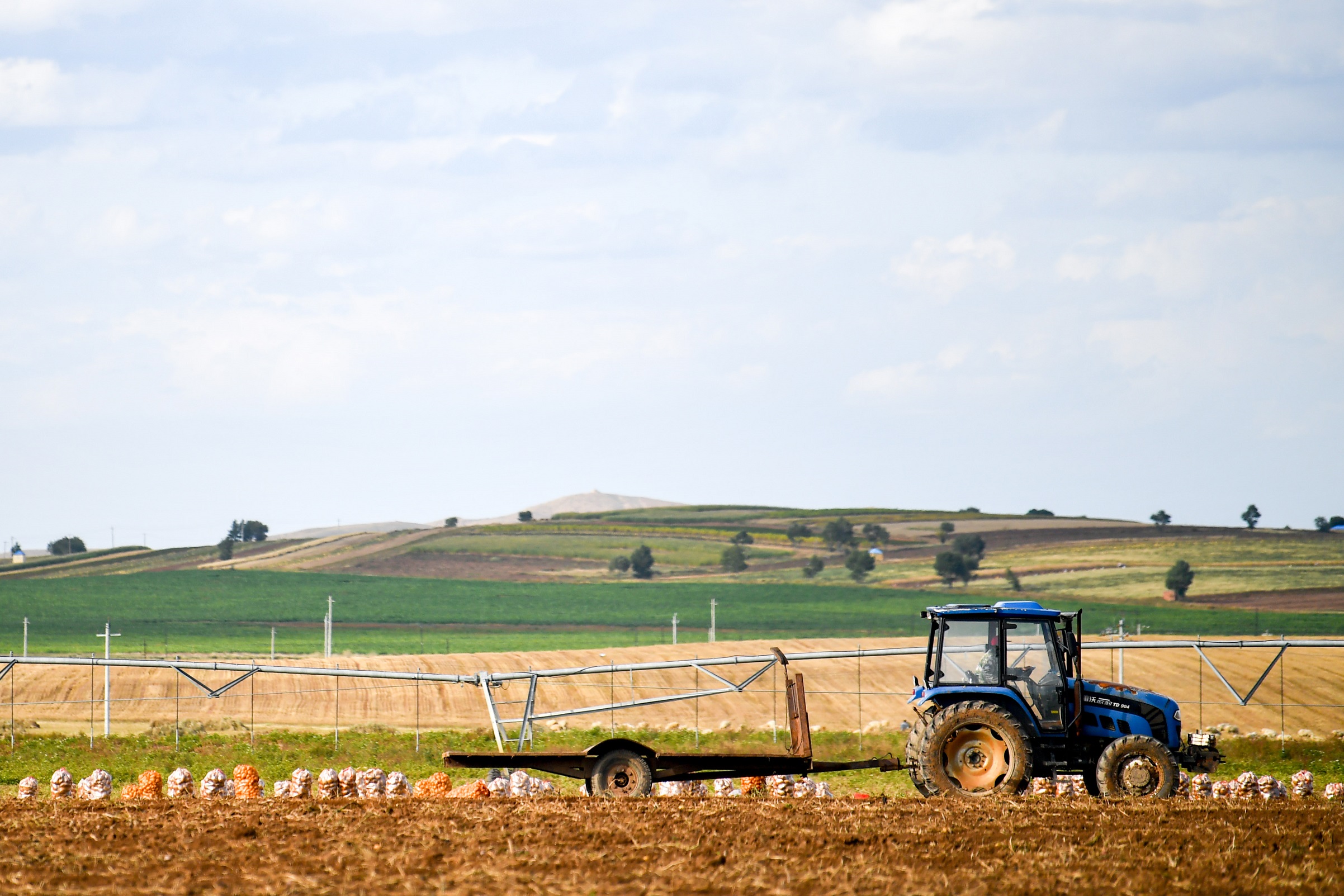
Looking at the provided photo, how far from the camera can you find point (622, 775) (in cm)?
1734

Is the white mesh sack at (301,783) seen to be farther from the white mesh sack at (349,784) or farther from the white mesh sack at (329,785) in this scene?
the white mesh sack at (349,784)

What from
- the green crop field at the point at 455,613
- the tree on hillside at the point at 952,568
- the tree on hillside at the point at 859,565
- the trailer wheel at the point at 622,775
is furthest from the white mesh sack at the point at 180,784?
the tree on hillside at the point at 859,565

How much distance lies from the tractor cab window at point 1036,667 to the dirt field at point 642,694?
2169 cm

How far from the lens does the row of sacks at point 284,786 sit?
18.5 metres

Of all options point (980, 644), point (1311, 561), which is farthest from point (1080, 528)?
point (980, 644)

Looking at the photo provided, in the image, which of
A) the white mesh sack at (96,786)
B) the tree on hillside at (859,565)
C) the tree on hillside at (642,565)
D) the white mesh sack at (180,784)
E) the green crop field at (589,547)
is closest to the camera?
the white mesh sack at (180,784)

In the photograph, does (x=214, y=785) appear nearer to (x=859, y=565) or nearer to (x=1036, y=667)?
(x=1036, y=667)

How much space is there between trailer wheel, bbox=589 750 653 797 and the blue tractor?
3.49 meters

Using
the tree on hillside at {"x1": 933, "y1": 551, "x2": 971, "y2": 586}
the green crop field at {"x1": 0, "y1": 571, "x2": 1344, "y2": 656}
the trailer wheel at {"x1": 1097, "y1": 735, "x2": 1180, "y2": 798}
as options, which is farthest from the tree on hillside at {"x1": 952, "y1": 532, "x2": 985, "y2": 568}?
the trailer wheel at {"x1": 1097, "y1": 735, "x2": 1180, "y2": 798}

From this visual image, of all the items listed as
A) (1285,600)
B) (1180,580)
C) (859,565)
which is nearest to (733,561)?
(859,565)

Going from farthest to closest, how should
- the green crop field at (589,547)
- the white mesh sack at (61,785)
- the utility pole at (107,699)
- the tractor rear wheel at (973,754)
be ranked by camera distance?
the green crop field at (589,547) → the utility pole at (107,699) → the white mesh sack at (61,785) → the tractor rear wheel at (973,754)

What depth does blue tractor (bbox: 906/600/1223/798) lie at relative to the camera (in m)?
16.6

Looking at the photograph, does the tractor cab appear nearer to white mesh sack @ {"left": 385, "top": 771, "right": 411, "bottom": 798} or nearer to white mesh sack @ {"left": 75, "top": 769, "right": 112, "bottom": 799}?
white mesh sack @ {"left": 385, "top": 771, "right": 411, "bottom": 798}

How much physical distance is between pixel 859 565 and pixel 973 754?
108 meters
